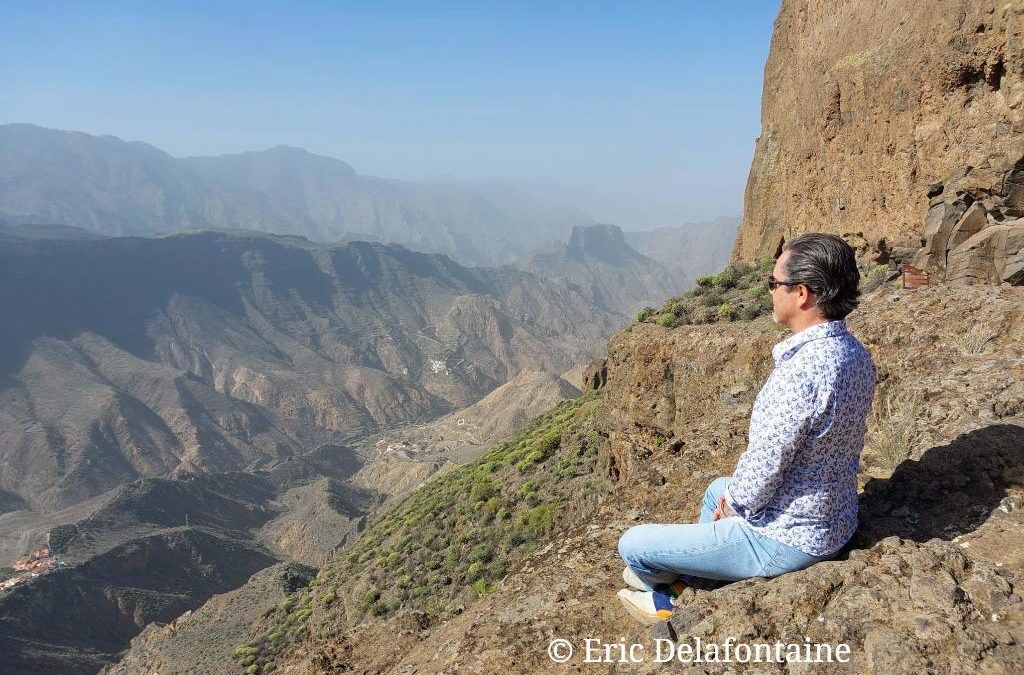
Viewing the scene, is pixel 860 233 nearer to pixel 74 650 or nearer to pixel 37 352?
pixel 74 650

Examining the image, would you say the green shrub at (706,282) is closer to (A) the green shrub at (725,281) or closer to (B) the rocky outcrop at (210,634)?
(A) the green shrub at (725,281)

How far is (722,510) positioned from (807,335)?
1225 mm

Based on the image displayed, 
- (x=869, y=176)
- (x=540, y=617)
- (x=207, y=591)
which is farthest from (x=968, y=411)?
(x=207, y=591)

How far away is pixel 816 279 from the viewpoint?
3607 mm

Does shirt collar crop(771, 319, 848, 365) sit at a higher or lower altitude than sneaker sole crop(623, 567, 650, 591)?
higher

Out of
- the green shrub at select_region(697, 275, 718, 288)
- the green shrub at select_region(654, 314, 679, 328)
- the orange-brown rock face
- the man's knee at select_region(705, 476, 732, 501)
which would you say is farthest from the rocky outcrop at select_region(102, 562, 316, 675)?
the man's knee at select_region(705, 476, 732, 501)

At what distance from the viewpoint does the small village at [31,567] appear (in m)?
50.7

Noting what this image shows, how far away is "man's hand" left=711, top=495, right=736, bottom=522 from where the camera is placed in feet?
13.1

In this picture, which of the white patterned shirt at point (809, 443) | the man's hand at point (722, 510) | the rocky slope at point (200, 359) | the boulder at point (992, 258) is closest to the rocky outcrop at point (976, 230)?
the boulder at point (992, 258)

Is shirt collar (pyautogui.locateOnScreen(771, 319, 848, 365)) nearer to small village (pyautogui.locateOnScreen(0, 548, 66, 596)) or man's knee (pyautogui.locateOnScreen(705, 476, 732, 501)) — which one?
man's knee (pyautogui.locateOnScreen(705, 476, 732, 501))

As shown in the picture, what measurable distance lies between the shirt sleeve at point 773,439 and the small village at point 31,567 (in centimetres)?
6265

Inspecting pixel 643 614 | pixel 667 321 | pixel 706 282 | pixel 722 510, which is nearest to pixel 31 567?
pixel 706 282

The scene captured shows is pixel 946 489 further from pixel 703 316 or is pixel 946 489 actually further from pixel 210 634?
pixel 210 634

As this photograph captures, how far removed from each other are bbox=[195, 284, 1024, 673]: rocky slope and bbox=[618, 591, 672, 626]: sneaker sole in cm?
10
